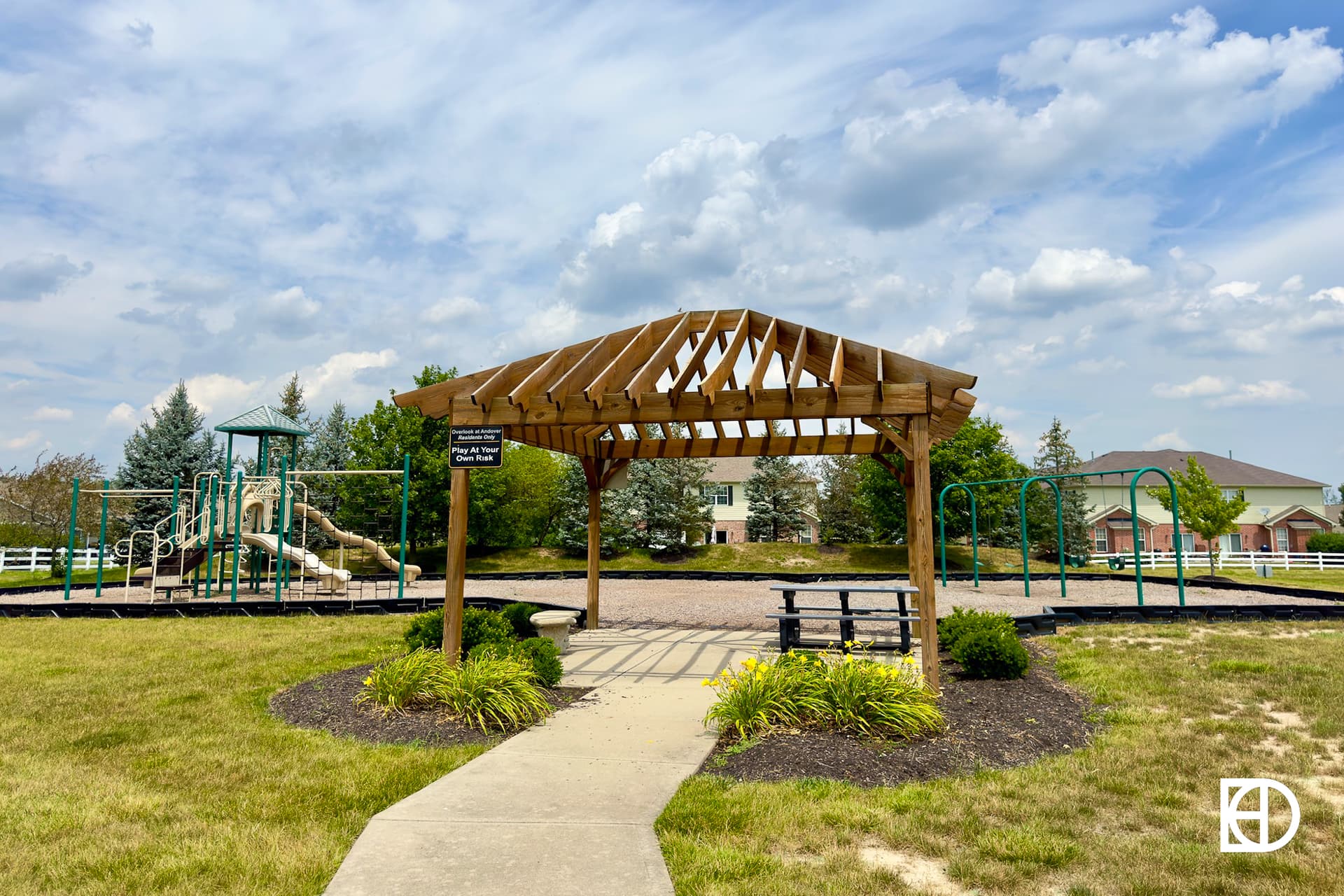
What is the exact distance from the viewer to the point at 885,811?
4.72 metres

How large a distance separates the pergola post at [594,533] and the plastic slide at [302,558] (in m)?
9.18

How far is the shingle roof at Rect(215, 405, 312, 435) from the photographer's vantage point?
18.7 m

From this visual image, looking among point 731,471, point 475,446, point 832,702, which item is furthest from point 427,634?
point 731,471

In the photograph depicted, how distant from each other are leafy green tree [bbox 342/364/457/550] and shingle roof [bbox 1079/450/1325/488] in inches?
1575

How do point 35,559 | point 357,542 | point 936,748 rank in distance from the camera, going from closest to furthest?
point 936,748
point 357,542
point 35,559

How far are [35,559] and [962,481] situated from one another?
116 feet

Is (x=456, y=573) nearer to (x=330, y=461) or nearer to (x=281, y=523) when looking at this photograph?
(x=281, y=523)

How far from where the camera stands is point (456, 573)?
8.18 meters

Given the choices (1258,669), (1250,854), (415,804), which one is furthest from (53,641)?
(1258,669)

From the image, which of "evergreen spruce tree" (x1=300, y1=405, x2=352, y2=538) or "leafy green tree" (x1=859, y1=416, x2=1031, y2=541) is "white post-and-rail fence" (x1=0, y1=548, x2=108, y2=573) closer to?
"evergreen spruce tree" (x1=300, y1=405, x2=352, y2=538)

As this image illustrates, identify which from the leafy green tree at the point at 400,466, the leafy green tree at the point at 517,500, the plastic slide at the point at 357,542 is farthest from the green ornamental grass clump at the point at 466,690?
the leafy green tree at the point at 517,500

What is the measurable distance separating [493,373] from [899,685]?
17.3 ft

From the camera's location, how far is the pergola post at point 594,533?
39.9 feet

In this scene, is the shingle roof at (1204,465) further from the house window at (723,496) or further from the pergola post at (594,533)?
the pergola post at (594,533)
